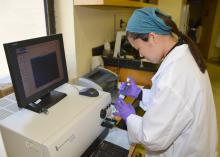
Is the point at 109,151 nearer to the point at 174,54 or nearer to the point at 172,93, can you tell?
the point at 172,93

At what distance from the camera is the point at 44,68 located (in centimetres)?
102

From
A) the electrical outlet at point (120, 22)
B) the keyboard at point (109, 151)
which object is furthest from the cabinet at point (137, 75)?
the keyboard at point (109, 151)

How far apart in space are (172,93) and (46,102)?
66 centimetres

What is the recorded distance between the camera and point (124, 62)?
1.81 m

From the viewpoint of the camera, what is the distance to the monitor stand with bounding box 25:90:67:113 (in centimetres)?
97

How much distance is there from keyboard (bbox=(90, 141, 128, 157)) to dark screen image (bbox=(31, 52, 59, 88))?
459mm

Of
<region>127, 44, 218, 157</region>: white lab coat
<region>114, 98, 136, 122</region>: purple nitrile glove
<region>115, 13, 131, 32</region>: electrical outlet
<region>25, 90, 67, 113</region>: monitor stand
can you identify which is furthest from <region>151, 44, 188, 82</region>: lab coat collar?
<region>115, 13, 131, 32</region>: electrical outlet

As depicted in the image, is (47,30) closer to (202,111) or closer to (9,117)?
(9,117)

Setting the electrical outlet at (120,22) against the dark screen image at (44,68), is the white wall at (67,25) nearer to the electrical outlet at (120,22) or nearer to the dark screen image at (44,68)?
the dark screen image at (44,68)

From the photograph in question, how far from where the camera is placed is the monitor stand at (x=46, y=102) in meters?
0.97

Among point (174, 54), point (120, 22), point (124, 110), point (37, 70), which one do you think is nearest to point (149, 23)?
point (174, 54)

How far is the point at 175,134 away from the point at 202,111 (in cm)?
15

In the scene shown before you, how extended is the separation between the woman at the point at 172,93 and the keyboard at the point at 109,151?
0.13 metres

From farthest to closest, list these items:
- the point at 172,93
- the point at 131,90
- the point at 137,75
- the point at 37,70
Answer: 1. the point at 137,75
2. the point at 131,90
3. the point at 37,70
4. the point at 172,93
